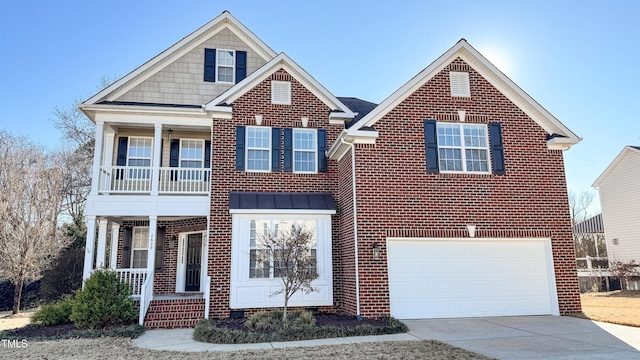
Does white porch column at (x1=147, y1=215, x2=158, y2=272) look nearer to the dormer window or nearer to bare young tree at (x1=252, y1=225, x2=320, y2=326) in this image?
bare young tree at (x1=252, y1=225, x2=320, y2=326)

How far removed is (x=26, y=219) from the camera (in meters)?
18.8

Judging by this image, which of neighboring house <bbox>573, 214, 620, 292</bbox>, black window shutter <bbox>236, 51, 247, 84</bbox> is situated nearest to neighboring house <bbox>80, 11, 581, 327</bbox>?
black window shutter <bbox>236, 51, 247, 84</bbox>

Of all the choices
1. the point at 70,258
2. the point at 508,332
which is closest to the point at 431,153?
the point at 508,332

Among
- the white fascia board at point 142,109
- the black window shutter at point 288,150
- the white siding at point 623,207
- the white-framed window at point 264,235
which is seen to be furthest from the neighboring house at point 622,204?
the white fascia board at point 142,109

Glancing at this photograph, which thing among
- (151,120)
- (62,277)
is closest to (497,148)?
(151,120)

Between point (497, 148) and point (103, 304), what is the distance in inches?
460

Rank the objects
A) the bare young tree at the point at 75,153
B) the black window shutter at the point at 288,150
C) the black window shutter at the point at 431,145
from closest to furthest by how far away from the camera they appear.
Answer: the black window shutter at the point at 431,145
the black window shutter at the point at 288,150
the bare young tree at the point at 75,153

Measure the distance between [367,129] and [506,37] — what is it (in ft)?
20.5

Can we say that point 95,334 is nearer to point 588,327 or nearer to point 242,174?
point 242,174

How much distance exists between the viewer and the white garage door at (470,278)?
11.7 m

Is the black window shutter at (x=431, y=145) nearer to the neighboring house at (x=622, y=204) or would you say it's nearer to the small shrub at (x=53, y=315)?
the small shrub at (x=53, y=315)

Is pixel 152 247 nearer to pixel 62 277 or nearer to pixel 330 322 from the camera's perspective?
pixel 330 322

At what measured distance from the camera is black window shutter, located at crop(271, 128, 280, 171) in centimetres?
1370

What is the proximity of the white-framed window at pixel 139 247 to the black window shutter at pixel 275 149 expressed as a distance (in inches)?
233
